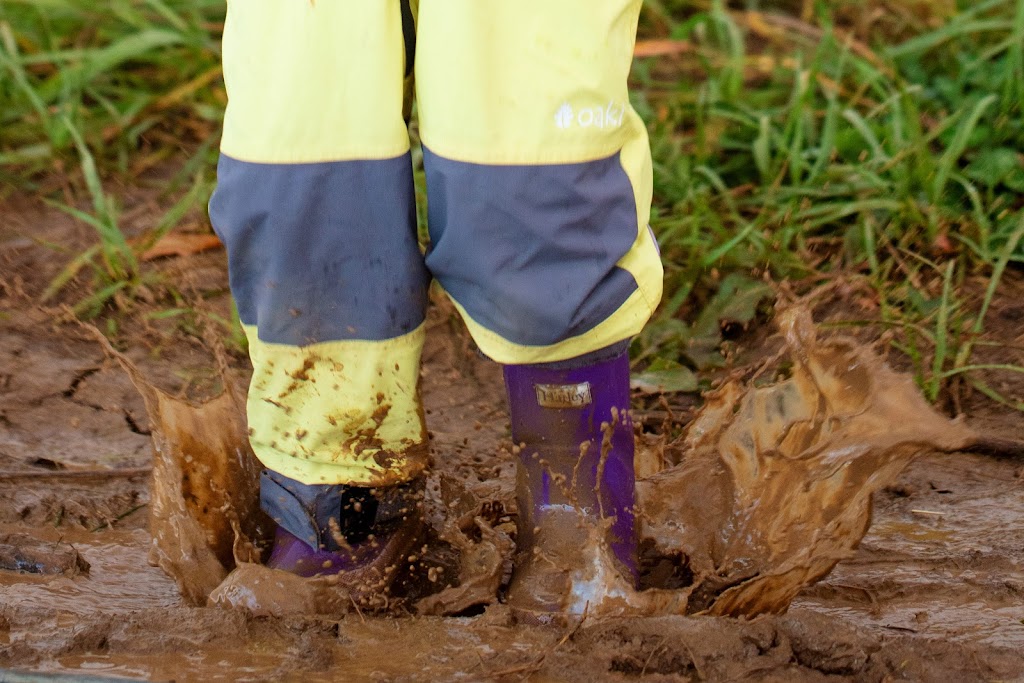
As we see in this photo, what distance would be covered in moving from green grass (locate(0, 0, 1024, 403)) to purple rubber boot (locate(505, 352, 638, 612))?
661 mm

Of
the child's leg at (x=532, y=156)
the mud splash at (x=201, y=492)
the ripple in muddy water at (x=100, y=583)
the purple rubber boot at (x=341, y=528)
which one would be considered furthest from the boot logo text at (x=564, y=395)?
the ripple in muddy water at (x=100, y=583)

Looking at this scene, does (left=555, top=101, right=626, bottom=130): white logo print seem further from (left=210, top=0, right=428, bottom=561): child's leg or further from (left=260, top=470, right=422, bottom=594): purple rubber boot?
(left=260, top=470, right=422, bottom=594): purple rubber boot

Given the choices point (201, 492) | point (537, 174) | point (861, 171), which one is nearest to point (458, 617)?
point (201, 492)

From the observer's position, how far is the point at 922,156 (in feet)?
8.57

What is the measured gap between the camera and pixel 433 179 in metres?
1.43

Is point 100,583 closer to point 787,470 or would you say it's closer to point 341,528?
point 341,528

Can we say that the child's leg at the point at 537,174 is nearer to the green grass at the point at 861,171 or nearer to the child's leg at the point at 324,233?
the child's leg at the point at 324,233

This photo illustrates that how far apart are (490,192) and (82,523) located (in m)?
1.05

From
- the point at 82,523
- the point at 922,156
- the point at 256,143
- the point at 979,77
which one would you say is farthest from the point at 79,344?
the point at 979,77

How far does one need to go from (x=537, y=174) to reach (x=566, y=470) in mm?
489

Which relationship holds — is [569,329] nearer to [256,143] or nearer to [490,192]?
[490,192]

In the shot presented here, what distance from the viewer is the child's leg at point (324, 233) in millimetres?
1375

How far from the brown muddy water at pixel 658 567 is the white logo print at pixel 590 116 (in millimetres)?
602

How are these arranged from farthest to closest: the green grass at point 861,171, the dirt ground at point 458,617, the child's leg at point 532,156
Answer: the green grass at point 861,171 < the dirt ground at point 458,617 < the child's leg at point 532,156
